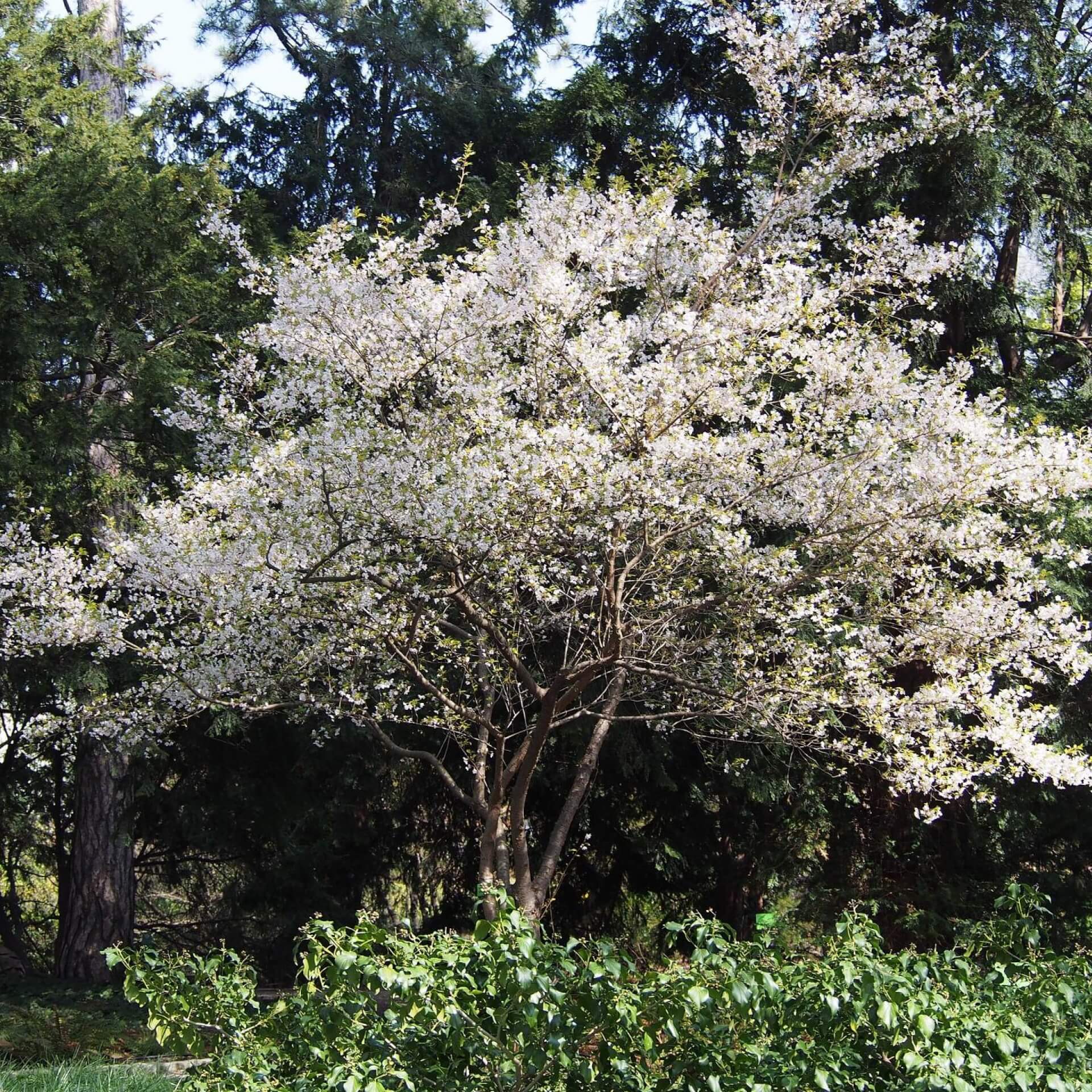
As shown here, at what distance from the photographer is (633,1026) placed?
9.54 ft

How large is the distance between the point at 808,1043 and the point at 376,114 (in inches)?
404

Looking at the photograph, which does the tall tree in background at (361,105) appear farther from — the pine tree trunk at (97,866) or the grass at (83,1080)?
the grass at (83,1080)

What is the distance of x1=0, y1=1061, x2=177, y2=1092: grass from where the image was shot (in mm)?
3896

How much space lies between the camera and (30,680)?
7082 mm

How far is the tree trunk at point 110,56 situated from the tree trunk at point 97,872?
5.34 meters

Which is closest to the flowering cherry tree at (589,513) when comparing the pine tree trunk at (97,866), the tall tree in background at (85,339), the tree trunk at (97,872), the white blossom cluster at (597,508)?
the white blossom cluster at (597,508)

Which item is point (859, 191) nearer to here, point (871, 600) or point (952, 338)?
point (952, 338)

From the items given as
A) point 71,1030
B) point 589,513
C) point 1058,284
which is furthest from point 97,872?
point 1058,284

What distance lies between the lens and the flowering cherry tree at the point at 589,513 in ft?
14.3

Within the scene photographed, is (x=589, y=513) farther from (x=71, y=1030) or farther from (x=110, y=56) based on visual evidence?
(x=110, y=56)

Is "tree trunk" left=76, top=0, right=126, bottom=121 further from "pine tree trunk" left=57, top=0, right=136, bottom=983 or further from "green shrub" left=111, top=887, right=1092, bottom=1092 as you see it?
"green shrub" left=111, top=887, right=1092, bottom=1092

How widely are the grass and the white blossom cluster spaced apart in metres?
1.55

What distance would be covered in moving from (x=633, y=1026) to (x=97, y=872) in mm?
6004

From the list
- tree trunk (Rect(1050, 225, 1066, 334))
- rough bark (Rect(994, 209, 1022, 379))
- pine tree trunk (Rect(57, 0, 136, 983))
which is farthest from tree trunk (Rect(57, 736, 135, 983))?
tree trunk (Rect(1050, 225, 1066, 334))
